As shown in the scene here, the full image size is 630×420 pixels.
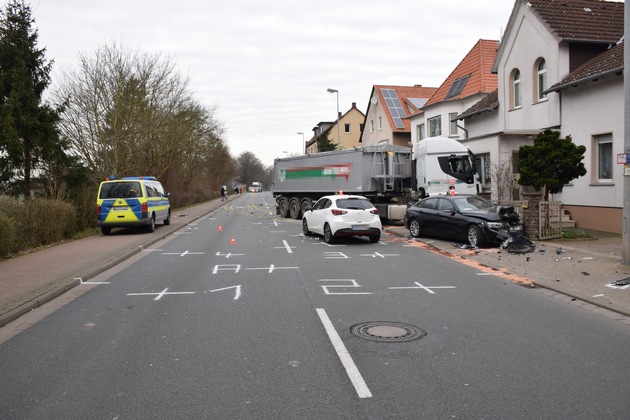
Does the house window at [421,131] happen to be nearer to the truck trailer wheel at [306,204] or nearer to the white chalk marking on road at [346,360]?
the truck trailer wheel at [306,204]

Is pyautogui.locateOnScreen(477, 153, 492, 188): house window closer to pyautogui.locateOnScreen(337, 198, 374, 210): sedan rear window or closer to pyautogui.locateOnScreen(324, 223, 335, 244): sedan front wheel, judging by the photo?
pyautogui.locateOnScreen(337, 198, 374, 210): sedan rear window

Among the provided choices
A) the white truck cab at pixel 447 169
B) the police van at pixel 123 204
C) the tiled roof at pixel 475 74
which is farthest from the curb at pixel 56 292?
the tiled roof at pixel 475 74

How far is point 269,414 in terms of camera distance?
3.83m

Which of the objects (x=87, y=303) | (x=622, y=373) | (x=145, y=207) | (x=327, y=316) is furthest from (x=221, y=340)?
(x=145, y=207)

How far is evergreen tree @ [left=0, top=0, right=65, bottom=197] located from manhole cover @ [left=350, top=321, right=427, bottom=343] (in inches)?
653

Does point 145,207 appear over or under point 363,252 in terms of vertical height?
over

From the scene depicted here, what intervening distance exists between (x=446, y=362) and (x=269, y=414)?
1.95m

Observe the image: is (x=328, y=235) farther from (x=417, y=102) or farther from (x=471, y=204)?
(x=417, y=102)

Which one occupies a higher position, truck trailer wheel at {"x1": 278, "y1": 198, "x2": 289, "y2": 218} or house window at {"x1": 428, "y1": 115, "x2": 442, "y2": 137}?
house window at {"x1": 428, "y1": 115, "x2": 442, "y2": 137}

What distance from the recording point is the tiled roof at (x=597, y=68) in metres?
15.6

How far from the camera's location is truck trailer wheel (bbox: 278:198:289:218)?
28.2 m

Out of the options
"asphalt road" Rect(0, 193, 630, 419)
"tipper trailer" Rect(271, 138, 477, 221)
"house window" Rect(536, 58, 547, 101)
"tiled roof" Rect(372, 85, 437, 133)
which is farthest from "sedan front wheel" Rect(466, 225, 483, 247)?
"tiled roof" Rect(372, 85, 437, 133)

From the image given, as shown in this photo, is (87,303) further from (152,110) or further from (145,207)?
(152,110)

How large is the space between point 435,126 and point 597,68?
16696 millimetres
